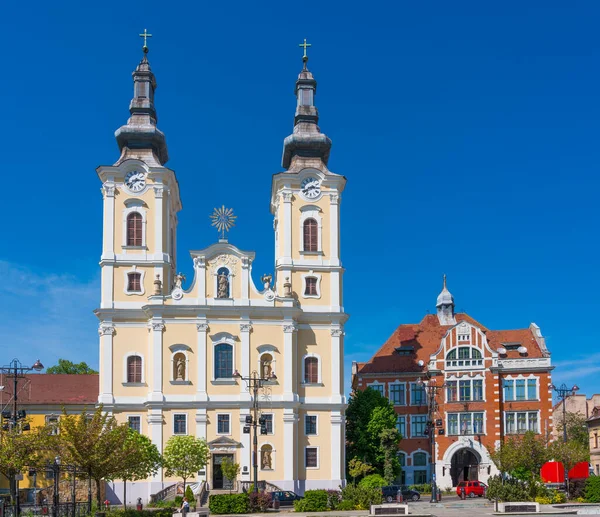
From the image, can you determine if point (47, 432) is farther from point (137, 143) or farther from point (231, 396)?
point (137, 143)

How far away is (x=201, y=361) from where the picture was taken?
59.1m

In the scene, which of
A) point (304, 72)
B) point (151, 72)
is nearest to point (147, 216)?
point (151, 72)

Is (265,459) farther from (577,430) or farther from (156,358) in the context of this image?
(577,430)

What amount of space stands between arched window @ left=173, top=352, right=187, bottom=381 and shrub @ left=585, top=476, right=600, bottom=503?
25.6 meters

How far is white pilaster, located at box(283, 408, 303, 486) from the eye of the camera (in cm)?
5794

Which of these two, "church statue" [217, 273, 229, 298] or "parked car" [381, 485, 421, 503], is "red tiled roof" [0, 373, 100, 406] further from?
"parked car" [381, 485, 421, 503]

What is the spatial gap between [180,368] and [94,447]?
875 inches

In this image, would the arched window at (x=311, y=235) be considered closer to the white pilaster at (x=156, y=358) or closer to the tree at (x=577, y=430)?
the white pilaster at (x=156, y=358)

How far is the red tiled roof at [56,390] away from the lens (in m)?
62.7

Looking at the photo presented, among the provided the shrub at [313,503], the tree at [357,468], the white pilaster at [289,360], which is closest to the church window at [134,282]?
the white pilaster at [289,360]

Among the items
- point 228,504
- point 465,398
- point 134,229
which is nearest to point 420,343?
point 465,398

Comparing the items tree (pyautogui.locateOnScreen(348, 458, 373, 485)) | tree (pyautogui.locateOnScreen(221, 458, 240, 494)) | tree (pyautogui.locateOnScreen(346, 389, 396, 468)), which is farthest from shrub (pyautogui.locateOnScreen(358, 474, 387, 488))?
tree (pyautogui.locateOnScreen(221, 458, 240, 494))

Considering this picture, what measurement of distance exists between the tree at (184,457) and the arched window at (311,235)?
51.2ft

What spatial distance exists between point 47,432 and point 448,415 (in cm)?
3443
